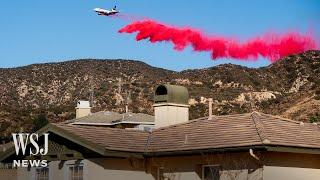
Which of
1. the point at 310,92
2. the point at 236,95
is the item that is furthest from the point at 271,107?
the point at 236,95

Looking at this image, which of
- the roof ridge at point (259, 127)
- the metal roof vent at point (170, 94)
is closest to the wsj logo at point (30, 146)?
the metal roof vent at point (170, 94)

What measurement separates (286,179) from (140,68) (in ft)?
254

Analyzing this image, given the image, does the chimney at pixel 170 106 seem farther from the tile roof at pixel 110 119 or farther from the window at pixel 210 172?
the tile roof at pixel 110 119

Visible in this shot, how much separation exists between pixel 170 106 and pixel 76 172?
4618 mm

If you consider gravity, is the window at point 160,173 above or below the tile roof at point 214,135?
below

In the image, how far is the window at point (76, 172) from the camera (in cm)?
2400

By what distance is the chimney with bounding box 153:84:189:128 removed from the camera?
26859mm

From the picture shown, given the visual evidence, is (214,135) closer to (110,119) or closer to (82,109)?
(110,119)

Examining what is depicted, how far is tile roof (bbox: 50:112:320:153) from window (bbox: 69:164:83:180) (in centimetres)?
112

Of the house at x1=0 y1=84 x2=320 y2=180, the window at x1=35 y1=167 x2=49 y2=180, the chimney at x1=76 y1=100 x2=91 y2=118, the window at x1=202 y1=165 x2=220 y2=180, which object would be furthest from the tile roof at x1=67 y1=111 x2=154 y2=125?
the window at x1=202 y1=165 x2=220 y2=180

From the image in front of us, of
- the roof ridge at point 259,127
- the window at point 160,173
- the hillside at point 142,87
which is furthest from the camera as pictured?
the hillside at point 142,87

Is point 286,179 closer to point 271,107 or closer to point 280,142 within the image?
point 280,142

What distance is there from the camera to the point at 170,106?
1061 inches

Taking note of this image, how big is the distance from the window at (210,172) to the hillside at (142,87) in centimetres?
3437
